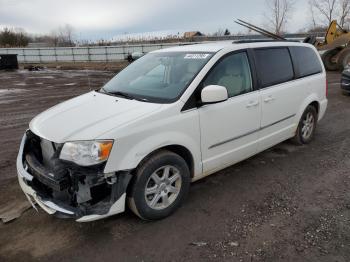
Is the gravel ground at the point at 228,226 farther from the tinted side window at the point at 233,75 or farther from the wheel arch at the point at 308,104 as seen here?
the tinted side window at the point at 233,75

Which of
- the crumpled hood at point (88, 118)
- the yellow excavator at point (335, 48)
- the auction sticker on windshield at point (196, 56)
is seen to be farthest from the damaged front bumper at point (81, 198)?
the yellow excavator at point (335, 48)

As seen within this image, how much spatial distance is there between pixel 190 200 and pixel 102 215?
1250 mm

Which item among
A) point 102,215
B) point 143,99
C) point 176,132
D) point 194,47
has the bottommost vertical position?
point 102,215

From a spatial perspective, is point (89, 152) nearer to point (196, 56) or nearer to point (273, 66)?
point (196, 56)

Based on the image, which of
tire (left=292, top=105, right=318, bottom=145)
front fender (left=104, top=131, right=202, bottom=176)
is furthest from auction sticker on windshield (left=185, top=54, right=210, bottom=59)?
tire (left=292, top=105, right=318, bottom=145)

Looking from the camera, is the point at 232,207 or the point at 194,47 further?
the point at 194,47

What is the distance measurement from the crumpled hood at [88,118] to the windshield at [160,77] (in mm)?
216

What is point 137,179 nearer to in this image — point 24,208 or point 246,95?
point 24,208

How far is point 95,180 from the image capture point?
2965mm

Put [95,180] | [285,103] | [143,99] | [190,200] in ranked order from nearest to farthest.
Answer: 1. [95,180]
2. [143,99]
3. [190,200]
4. [285,103]

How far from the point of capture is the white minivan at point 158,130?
9.80 ft

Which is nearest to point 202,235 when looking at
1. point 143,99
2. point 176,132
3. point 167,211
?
point 167,211

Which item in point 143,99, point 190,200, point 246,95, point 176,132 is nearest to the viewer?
point 176,132

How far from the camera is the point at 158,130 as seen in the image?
10.8ft
